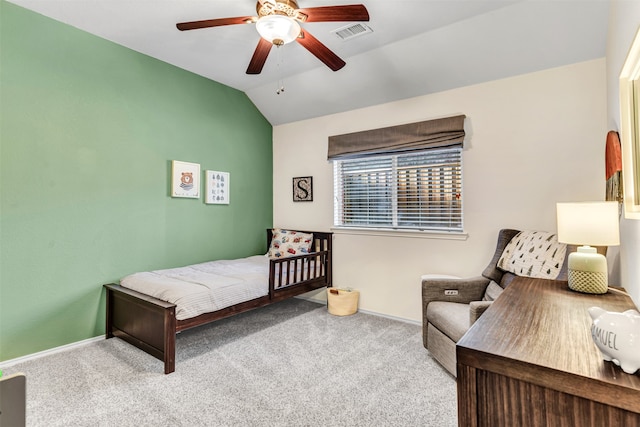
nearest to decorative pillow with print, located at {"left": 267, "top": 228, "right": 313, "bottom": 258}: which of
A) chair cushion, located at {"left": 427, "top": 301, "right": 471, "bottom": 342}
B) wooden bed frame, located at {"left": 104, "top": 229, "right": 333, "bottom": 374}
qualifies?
wooden bed frame, located at {"left": 104, "top": 229, "right": 333, "bottom": 374}

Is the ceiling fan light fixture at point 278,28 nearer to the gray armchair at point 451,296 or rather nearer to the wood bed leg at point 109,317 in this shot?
the gray armchair at point 451,296

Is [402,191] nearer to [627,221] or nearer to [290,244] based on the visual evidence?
[290,244]

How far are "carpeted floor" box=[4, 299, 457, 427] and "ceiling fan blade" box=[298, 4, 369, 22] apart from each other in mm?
2312

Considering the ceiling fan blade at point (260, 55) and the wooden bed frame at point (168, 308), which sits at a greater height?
the ceiling fan blade at point (260, 55)

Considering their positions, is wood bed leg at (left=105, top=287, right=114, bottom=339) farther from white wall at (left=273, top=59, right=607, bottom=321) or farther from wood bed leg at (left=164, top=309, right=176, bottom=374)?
white wall at (left=273, top=59, right=607, bottom=321)

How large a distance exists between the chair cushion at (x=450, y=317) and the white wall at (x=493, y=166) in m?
0.74

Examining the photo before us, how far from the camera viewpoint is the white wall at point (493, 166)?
2.52 m

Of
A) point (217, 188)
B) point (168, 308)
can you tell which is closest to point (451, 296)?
point (168, 308)

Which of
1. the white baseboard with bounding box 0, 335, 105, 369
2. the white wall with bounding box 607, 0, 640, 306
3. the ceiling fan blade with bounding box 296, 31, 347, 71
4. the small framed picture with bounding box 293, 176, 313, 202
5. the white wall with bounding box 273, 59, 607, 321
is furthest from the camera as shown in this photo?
the small framed picture with bounding box 293, 176, 313, 202

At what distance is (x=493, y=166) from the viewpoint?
2.90 meters

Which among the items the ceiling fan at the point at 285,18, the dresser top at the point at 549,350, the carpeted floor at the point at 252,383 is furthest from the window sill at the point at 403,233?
the ceiling fan at the point at 285,18

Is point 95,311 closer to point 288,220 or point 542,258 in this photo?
point 288,220

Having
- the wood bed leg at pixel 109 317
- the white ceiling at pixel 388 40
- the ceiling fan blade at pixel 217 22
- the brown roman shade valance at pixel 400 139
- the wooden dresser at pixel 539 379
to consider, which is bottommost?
the wood bed leg at pixel 109 317

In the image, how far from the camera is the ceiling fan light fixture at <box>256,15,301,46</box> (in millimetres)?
1832
